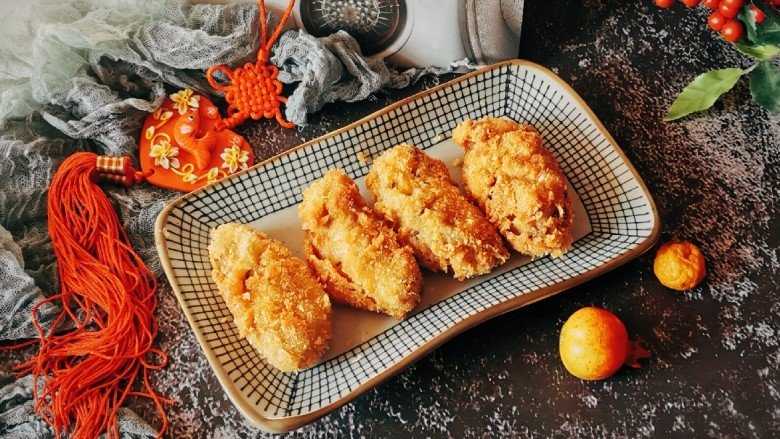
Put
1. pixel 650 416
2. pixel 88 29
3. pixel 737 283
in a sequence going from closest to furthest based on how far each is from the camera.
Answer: pixel 650 416, pixel 737 283, pixel 88 29

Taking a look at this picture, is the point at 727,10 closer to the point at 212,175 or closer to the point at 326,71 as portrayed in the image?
the point at 326,71

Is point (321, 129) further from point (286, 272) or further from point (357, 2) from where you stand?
point (286, 272)

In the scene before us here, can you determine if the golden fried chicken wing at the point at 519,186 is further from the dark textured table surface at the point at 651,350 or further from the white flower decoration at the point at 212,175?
the white flower decoration at the point at 212,175

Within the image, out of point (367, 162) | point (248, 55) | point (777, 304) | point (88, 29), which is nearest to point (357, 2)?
point (248, 55)

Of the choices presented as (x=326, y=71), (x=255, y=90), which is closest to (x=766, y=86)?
(x=326, y=71)

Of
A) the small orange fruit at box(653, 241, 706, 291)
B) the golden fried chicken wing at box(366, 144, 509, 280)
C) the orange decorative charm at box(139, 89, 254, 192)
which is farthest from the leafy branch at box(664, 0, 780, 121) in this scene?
the orange decorative charm at box(139, 89, 254, 192)

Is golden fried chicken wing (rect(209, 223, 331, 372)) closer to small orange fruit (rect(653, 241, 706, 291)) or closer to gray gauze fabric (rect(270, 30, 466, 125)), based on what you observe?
gray gauze fabric (rect(270, 30, 466, 125))

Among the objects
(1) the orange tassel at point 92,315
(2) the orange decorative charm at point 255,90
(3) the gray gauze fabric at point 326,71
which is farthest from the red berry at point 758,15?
(1) the orange tassel at point 92,315
